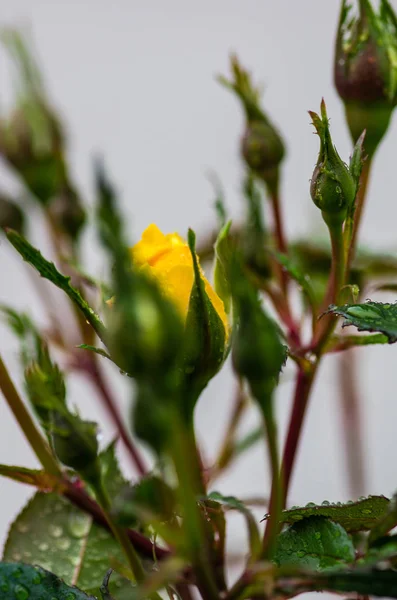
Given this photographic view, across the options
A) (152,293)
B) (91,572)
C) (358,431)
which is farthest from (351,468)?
(152,293)

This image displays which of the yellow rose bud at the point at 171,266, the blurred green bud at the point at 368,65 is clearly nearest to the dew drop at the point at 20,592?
the yellow rose bud at the point at 171,266

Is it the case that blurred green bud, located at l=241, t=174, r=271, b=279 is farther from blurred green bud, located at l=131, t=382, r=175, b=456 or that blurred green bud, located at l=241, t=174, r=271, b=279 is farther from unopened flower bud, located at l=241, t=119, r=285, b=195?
blurred green bud, located at l=131, t=382, r=175, b=456

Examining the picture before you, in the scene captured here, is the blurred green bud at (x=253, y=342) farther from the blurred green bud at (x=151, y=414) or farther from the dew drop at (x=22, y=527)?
the dew drop at (x=22, y=527)

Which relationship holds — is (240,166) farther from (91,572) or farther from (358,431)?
(358,431)

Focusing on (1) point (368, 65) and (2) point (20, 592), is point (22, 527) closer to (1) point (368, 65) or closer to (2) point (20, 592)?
(2) point (20, 592)

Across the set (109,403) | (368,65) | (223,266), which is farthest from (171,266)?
(109,403)

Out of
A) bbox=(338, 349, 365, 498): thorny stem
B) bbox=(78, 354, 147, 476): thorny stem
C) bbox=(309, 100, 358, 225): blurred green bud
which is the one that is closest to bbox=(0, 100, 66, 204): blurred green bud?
bbox=(78, 354, 147, 476): thorny stem
